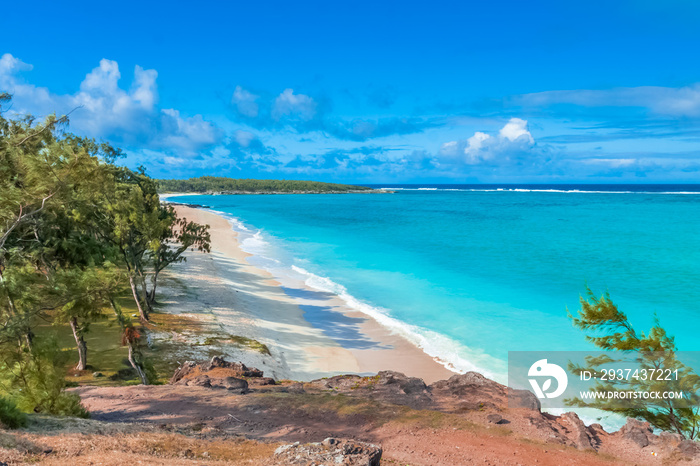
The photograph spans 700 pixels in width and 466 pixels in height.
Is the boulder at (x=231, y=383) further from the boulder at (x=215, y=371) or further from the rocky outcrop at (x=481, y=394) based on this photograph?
the rocky outcrop at (x=481, y=394)

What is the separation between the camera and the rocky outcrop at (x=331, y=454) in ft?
23.1

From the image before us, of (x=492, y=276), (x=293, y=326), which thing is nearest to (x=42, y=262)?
(x=293, y=326)

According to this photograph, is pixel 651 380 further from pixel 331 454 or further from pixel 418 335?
pixel 418 335

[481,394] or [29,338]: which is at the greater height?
[29,338]

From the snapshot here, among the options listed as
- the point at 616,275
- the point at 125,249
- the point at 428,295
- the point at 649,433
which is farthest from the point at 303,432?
the point at 616,275

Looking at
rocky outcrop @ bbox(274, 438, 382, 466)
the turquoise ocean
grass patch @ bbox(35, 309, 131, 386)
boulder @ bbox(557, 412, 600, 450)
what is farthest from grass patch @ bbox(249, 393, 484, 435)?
the turquoise ocean

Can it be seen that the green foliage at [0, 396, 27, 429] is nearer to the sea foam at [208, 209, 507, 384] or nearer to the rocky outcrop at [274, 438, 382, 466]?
the rocky outcrop at [274, 438, 382, 466]

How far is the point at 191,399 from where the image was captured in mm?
12656

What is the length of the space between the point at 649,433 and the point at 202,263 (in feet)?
128

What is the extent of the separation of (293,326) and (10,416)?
17703mm

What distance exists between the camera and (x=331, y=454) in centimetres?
720

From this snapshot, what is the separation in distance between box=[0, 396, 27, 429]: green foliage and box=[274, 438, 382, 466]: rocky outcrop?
5665 millimetres

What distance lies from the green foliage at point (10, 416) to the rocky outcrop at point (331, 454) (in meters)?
5.66

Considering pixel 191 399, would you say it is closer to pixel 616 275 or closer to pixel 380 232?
pixel 616 275
